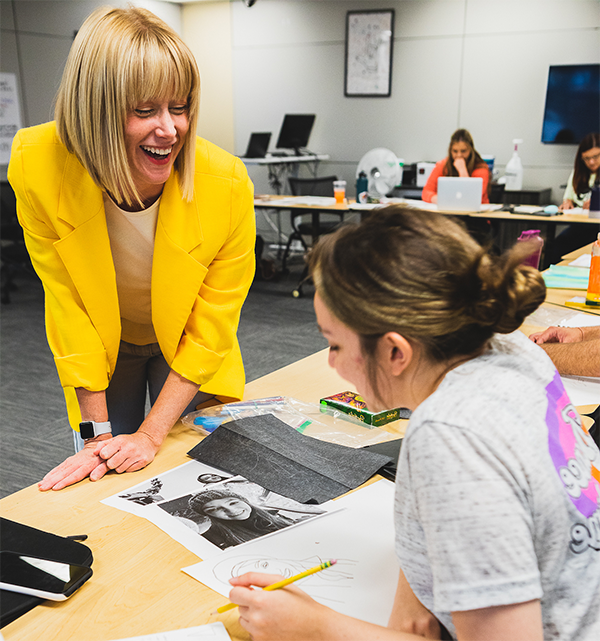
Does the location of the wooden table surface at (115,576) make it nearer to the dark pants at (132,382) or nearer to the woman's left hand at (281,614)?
the woman's left hand at (281,614)

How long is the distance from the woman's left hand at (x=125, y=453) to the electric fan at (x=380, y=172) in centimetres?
498

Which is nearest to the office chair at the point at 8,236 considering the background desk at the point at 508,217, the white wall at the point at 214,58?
the background desk at the point at 508,217

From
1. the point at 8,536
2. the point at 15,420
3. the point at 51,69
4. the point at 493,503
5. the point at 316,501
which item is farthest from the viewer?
the point at 51,69

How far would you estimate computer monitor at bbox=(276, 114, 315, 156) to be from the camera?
6.94 metres

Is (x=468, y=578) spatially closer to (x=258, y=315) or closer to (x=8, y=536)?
(x=8, y=536)

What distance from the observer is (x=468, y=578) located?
554 millimetres

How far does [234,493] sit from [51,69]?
6570 millimetres

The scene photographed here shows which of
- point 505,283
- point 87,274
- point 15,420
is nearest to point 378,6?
point 15,420

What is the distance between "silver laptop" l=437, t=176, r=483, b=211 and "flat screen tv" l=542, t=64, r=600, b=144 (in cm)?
216

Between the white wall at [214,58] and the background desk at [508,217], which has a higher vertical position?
the white wall at [214,58]

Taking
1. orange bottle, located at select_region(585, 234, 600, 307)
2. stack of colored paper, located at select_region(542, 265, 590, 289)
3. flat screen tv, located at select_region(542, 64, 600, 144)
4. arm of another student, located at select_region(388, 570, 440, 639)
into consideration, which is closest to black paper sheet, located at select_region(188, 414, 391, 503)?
arm of another student, located at select_region(388, 570, 440, 639)

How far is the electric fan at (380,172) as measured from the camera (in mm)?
6035

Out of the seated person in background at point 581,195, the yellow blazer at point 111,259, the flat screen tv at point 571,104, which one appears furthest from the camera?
the flat screen tv at point 571,104

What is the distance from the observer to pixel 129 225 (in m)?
1.30
